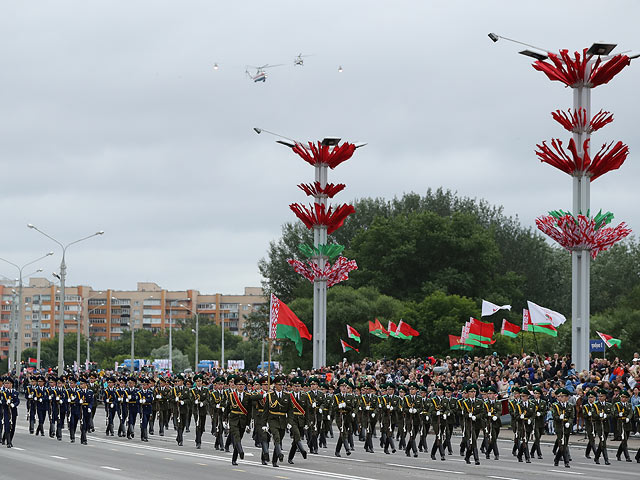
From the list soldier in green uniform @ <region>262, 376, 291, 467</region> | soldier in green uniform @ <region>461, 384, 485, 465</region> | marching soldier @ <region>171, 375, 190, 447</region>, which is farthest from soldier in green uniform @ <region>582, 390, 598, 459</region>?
marching soldier @ <region>171, 375, 190, 447</region>

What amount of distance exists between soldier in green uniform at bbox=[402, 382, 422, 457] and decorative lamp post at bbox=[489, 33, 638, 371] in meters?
10.3

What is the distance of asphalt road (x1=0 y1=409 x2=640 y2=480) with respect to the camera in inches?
763

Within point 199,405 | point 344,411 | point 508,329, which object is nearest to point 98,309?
point 508,329

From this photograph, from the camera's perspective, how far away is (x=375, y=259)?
75.1 m

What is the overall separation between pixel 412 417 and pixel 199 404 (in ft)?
20.4

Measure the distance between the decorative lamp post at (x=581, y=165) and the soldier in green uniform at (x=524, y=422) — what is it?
1087 cm

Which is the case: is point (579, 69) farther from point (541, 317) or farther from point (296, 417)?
point (296, 417)

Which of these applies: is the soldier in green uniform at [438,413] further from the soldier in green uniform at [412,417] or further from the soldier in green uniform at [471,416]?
the soldier in green uniform at [471,416]

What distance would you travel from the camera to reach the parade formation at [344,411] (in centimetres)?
2242

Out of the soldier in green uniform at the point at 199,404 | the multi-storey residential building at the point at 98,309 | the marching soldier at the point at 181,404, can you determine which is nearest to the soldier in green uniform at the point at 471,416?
the soldier in green uniform at the point at 199,404

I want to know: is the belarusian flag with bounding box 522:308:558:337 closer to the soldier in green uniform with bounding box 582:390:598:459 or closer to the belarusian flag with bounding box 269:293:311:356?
the belarusian flag with bounding box 269:293:311:356

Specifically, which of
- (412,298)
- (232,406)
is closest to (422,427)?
(232,406)

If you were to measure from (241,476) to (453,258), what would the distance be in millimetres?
55029

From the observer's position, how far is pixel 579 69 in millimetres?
34531
